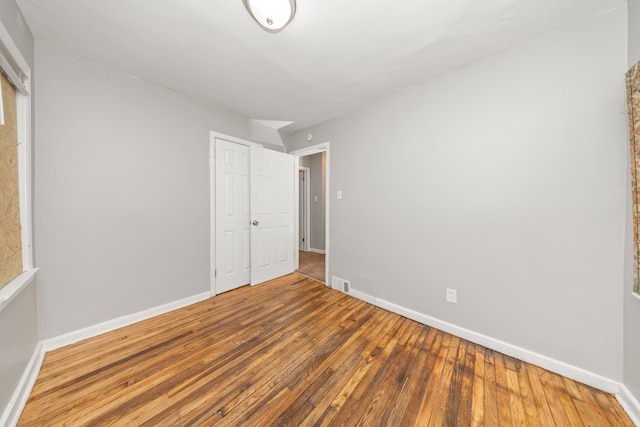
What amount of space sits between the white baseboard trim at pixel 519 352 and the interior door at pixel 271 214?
182cm

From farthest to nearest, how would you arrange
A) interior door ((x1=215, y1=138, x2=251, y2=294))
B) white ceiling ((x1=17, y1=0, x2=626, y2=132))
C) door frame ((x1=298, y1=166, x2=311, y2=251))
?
door frame ((x1=298, y1=166, x2=311, y2=251)), interior door ((x1=215, y1=138, x2=251, y2=294)), white ceiling ((x1=17, y1=0, x2=626, y2=132))

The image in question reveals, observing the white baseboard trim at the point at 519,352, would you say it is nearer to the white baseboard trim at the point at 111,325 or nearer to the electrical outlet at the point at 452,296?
the electrical outlet at the point at 452,296

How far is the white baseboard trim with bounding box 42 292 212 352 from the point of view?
69.2 inches

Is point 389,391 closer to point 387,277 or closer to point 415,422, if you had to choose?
point 415,422

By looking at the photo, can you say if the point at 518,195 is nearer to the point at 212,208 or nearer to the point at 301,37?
the point at 301,37

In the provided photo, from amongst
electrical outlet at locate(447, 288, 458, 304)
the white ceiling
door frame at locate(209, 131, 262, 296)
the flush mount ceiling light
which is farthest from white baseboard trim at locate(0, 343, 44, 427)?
electrical outlet at locate(447, 288, 458, 304)

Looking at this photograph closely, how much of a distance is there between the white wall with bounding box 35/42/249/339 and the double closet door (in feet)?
0.69

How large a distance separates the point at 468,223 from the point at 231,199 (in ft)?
9.02

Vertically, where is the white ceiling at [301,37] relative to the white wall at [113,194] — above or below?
above

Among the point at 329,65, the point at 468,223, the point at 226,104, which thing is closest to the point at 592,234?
the point at 468,223

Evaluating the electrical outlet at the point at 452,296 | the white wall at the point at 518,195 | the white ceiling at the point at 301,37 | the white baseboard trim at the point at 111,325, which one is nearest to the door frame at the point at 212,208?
the white baseboard trim at the point at 111,325

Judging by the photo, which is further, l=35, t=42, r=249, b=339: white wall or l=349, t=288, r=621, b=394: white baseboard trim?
l=35, t=42, r=249, b=339: white wall

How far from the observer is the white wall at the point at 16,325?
45.1 inches

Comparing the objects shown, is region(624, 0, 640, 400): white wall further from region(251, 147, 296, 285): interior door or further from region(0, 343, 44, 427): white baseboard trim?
region(0, 343, 44, 427): white baseboard trim
